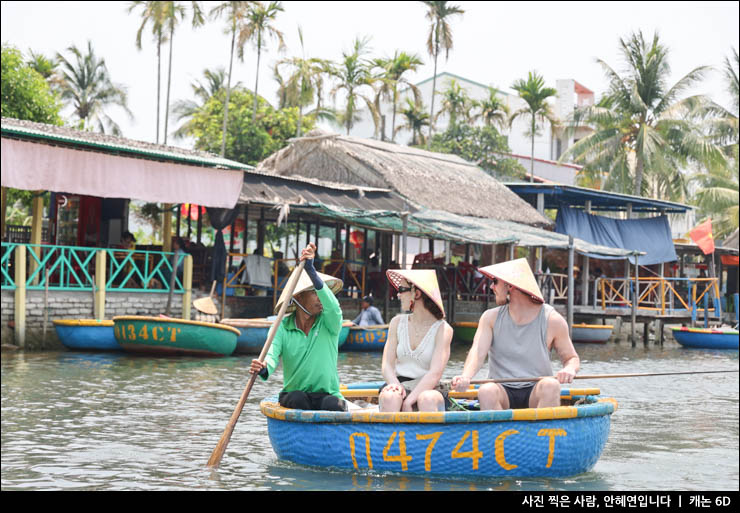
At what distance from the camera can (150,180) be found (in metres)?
19.8

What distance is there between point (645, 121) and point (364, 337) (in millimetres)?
19888

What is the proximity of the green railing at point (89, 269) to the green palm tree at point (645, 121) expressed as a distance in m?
20.4

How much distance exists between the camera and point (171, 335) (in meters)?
17.7

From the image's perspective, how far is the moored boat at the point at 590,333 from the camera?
89.7ft

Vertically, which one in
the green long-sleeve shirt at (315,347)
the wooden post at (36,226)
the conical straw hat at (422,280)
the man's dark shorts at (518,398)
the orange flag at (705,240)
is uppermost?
the orange flag at (705,240)

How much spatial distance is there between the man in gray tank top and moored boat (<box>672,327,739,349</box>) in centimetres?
2126

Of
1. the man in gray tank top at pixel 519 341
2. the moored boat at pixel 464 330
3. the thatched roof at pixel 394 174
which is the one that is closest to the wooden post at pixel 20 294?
the thatched roof at pixel 394 174

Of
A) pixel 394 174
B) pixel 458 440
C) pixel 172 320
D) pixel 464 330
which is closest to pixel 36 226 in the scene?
pixel 172 320

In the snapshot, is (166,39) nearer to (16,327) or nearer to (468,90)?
(468,90)

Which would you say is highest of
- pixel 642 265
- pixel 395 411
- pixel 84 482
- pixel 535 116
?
pixel 535 116

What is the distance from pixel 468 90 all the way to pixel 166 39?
57.1ft

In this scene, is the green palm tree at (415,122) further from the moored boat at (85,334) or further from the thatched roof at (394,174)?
the moored boat at (85,334)

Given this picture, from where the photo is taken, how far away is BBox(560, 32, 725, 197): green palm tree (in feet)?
117
